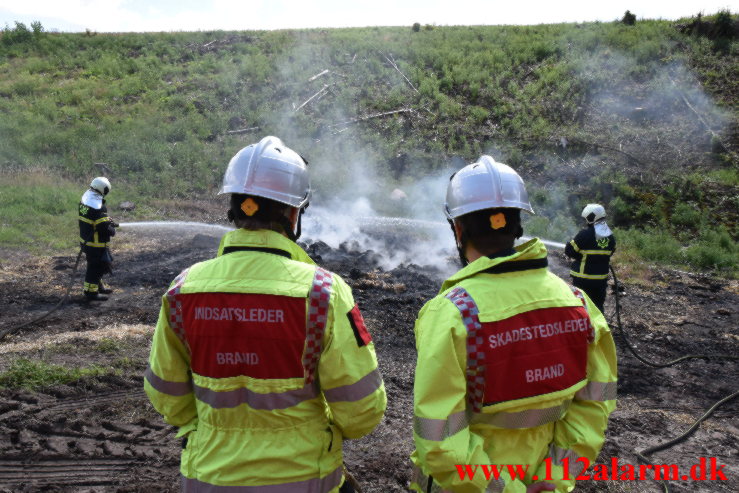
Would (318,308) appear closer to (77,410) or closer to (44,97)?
(77,410)

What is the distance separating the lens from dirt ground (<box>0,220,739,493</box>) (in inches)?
156

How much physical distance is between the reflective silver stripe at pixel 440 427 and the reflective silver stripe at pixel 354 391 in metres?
0.25

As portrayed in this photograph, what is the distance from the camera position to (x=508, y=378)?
5.98 feet

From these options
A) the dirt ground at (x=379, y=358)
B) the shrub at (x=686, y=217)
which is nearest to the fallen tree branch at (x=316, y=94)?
the dirt ground at (x=379, y=358)

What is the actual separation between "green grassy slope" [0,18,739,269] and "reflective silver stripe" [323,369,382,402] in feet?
38.5

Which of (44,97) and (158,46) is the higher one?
(158,46)

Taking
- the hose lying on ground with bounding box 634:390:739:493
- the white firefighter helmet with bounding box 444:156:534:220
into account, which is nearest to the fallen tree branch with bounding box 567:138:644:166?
the hose lying on ground with bounding box 634:390:739:493

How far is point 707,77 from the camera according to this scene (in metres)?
19.1

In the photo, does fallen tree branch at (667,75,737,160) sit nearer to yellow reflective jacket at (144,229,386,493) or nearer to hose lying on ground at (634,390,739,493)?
hose lying on ground at (634,390,739,493)

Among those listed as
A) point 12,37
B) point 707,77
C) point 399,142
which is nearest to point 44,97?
point 12,37

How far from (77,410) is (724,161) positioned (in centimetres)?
1774

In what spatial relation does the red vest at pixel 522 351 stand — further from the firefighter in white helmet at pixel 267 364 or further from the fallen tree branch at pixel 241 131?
the fallen tree branch at pixel 241 131

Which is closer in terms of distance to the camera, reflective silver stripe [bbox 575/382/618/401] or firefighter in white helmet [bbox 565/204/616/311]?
reflective silver stripe [bbox 575/382/618/401]

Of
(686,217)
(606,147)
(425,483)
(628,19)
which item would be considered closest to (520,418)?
(425,483)
